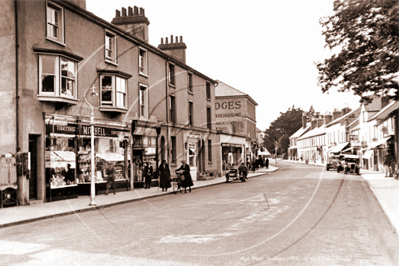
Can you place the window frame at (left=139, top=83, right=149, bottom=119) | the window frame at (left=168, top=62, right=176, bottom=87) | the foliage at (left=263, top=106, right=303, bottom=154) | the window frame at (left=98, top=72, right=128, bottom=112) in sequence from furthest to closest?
1. the foliage at (left=263, top=106, right=303, bottom=154)
2. the window frame at (left=168, top=62, right=176, bottom=87)
3. the window frame at (left=139, top=83, right=149, bottom=119)
4. the window frame at (left=98, top=72, right=128, bottom=112)

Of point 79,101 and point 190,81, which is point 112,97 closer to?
point 79,101

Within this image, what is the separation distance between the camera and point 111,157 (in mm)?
22219

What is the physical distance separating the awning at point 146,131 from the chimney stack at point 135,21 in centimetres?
658

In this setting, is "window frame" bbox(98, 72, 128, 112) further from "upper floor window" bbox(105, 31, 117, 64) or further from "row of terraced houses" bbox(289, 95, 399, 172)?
"row of terraced houses" bbox(289, 95, 399, 172)

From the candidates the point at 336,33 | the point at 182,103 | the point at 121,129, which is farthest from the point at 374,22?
the point at 182,103

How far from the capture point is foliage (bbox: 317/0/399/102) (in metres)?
13.3

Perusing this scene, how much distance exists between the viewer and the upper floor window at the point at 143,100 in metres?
26.2

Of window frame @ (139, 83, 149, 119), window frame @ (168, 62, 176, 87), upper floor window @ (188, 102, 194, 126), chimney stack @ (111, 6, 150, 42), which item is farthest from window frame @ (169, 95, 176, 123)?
chimney stack @ (111, 6, 150, 42)

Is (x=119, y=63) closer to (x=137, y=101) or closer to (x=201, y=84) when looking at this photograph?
(x=137, y=101)

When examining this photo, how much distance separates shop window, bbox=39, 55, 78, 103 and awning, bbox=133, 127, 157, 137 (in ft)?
22.8

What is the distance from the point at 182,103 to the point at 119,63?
1051 centimetres

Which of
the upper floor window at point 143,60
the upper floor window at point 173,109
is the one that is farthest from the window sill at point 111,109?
the upper floor window at point 173,109

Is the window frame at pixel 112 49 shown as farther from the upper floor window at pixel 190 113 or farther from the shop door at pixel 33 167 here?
the upper floor window at pixel 190 113

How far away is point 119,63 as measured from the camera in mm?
23469
